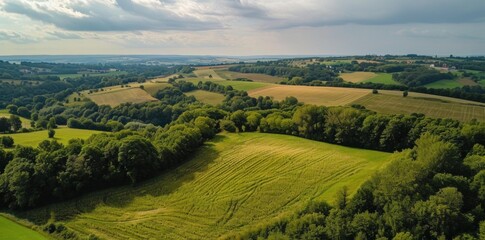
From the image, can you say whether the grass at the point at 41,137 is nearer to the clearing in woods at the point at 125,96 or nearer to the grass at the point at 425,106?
the clearing in woods at the point at 125,96

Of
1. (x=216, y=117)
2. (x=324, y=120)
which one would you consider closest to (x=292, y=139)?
(x=324, y=120)

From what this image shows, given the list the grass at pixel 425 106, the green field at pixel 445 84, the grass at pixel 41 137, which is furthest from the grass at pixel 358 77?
the grass at pixel 41 137

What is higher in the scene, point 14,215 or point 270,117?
point 270,117

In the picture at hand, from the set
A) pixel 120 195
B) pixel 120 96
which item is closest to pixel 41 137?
pixel 120 195

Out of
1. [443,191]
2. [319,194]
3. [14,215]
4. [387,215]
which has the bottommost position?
[14,215]

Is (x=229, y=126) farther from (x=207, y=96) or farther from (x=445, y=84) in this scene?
(x=445, y=84)

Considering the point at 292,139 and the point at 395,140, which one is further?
the point at 292,139

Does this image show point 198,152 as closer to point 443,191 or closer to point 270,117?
point 270,117
